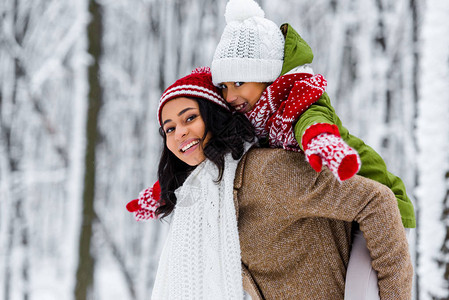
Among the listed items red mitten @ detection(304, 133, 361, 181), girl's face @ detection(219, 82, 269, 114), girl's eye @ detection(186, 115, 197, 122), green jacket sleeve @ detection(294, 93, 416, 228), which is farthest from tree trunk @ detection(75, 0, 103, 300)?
red mitten @ detection(304, 133, 361, 181)

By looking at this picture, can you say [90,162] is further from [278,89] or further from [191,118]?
[278,89]

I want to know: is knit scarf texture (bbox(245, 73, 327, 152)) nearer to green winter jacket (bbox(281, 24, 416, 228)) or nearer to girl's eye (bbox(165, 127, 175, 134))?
green winter jacket (bbox(281, 24, 416, 228))

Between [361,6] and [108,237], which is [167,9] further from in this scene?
[108,237]

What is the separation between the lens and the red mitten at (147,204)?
6.83 feet

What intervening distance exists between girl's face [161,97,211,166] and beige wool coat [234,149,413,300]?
22cm

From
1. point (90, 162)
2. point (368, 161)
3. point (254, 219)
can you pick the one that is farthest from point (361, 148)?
point (90, 162)

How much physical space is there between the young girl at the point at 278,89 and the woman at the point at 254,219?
8 cm

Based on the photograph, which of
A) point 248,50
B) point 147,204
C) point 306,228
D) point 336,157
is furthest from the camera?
point 147,204

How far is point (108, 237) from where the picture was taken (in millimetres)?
5402

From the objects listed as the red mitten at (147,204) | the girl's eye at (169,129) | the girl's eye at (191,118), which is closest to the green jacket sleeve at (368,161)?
the girl's eye at (191,118)

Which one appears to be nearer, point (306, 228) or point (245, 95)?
point (306, 228)

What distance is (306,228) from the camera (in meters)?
1.67

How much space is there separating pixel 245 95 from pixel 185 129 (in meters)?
0.29

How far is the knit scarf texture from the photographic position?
1.47 metres
